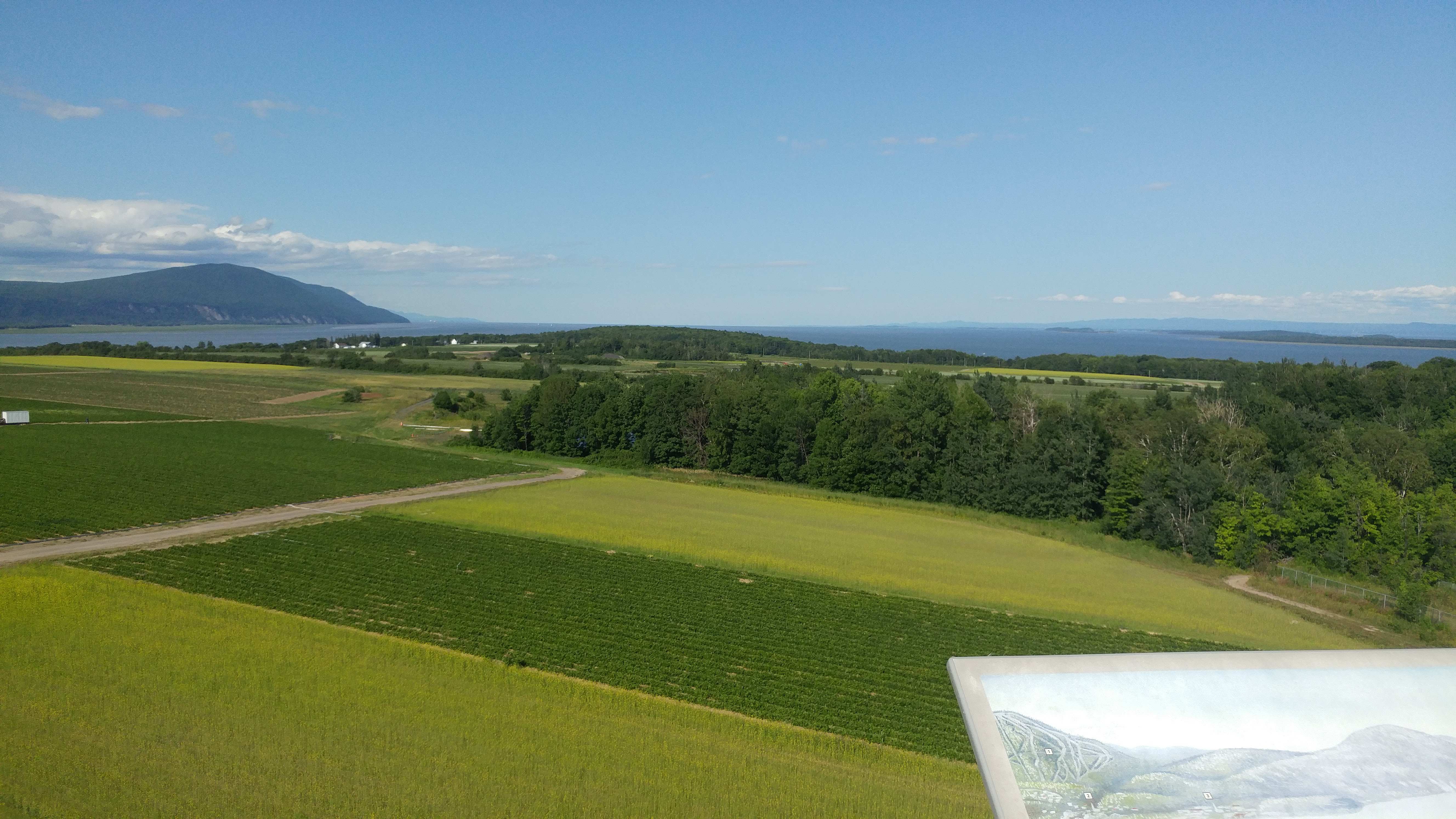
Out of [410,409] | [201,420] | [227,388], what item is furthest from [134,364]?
[410,409]

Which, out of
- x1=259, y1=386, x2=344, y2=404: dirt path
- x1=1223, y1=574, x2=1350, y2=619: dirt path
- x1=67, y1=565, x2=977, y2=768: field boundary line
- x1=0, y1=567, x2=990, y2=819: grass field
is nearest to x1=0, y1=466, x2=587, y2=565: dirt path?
x1=67, y1=565, x2=977, y2=768: field boundary line

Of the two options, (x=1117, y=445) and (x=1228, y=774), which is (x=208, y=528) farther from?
(x=1117, y=445)

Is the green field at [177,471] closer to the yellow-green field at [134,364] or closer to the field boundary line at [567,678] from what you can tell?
the field boundary line at [567,678]

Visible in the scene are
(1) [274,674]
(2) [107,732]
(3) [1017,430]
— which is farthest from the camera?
(3) [1017,430]

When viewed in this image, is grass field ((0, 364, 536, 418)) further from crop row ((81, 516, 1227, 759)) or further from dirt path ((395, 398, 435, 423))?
crop row ((81, 516, 1227, 759))

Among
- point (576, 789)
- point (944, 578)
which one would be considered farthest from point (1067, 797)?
point (944, 578)

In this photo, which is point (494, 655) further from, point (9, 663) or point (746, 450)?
point (746, 450)
